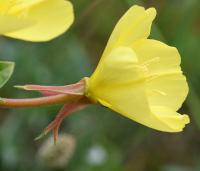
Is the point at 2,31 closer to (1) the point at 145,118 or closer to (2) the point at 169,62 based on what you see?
(1) the point at 145,118

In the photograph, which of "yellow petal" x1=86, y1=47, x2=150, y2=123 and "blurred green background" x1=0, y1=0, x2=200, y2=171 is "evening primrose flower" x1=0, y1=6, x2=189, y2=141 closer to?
"yellow petal" x1=86, y1=47, x2=150, y2=123

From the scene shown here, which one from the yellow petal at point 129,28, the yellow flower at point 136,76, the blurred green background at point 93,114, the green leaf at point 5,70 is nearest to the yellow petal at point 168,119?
the yellow flower at point 136,76

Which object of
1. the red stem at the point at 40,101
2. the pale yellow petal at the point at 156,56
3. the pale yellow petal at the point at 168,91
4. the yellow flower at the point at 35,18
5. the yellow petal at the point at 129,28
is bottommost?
the pale yellow petal at the point at 168,91

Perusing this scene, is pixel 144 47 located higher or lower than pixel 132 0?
higher

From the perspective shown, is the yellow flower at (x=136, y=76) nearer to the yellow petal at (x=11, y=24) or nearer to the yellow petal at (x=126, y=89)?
the yellow petal at (x=126, y=89)

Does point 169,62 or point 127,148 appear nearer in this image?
point 169,62

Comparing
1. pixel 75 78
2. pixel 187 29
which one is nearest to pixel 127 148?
pixel 75 78

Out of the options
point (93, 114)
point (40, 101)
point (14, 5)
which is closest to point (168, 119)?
point (40, 101)
